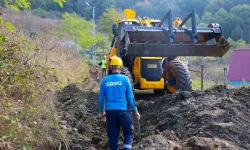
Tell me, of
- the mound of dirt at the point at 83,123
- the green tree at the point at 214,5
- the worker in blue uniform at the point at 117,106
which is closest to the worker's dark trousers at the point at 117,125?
the worker in blue uniform at the point at 117,106

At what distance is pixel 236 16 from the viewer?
62.3m

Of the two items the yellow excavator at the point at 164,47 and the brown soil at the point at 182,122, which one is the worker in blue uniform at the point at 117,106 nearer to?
the brown soil at the point at 182,122

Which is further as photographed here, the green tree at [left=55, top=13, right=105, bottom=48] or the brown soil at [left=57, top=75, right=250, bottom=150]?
the green tree at [left=55, top=13, right=105, bottom=48]

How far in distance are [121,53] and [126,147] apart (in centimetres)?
542

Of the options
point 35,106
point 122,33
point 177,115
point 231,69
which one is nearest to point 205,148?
point 177,115

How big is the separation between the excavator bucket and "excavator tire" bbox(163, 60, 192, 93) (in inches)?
40.9

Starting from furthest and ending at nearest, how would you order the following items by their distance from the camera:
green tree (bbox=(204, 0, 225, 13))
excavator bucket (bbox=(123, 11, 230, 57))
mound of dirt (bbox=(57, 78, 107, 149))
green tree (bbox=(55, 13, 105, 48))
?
green tree (bbox=(204, 0, 225, 13)) < green tree (bbox=(55, 13, 105, 48)) < excavator bucket (bbox=(123, 11, 230, 57)) < mound of dirt (bbox=(57, 78, 107, 149))

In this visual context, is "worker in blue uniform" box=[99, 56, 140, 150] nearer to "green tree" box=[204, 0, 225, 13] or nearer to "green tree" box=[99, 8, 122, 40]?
"green tree" box=[99, 8, 122, 40]

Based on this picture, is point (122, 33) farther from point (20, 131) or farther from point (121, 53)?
point (20, 131)

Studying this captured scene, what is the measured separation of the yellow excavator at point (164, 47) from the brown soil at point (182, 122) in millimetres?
1209

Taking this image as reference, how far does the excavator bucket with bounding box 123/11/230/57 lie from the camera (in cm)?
1034

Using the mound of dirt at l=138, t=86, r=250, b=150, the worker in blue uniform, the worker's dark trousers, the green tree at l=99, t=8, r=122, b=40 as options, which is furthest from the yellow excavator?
the green tree at l=99, t=8, r=122, b=40

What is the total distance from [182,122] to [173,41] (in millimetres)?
3571

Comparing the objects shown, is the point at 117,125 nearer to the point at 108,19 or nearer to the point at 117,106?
the point at 117,106
